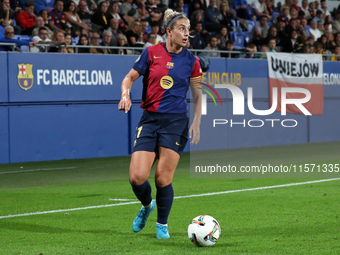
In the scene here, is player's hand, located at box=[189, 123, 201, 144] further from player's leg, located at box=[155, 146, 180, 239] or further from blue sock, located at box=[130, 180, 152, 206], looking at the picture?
blue sock, located at box=[130, 180, 152, 206]

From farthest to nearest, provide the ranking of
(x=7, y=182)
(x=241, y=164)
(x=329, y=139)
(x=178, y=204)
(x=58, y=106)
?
(x=329, y=139)
(x=58, y=106)
(x=241, y=164)
(x=7, y=182)
(x=178, y=204)

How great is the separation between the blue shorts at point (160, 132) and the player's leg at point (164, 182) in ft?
0.24

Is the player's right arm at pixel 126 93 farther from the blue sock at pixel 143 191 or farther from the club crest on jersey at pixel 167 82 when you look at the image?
the blue sock at pixel 143 191

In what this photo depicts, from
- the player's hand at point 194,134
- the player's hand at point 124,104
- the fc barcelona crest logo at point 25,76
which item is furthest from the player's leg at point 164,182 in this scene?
the fc barcelona crest logo at point 25,76

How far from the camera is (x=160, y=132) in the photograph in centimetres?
676

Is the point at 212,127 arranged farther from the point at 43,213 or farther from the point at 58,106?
the point at 43,213

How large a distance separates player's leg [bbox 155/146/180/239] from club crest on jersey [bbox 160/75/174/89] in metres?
0.62

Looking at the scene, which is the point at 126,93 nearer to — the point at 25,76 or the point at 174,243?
the point at 174,243

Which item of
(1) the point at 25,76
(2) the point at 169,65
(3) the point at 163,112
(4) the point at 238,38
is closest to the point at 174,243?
(3) the point at 163,112

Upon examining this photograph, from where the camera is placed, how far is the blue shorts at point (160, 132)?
22.0 ft

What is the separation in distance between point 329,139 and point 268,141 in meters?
3.06

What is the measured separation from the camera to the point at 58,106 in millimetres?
16797

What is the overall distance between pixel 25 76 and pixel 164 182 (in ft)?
33.1

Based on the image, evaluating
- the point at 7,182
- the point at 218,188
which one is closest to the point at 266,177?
the point at 218,188
